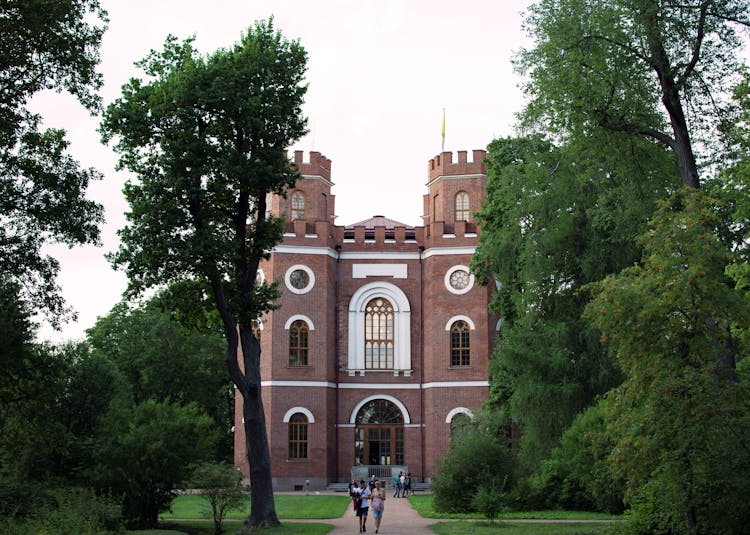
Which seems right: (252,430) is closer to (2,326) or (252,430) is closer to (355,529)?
A: (355,529)

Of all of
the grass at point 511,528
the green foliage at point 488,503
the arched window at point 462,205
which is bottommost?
the grass at point 511,528

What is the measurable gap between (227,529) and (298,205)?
19361 mm

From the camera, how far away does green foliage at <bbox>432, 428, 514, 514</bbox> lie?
24422mm

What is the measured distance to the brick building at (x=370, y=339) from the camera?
3716 centimetres

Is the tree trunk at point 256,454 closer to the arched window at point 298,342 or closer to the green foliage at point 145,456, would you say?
the green foliage at point 145,456

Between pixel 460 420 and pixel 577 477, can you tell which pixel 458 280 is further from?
pixel 577 477

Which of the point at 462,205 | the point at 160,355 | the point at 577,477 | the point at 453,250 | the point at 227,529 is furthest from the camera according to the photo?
the point at 160,355

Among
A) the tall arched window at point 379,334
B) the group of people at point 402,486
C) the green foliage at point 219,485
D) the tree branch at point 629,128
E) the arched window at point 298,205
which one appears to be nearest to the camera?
the tree branch at point 629,128

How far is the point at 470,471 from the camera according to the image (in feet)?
80.7

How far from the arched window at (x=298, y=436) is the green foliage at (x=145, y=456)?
12818 mm

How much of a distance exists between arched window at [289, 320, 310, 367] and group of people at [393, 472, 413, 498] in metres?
6.24

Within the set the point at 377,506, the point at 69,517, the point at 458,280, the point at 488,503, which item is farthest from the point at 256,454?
the point at 458,280

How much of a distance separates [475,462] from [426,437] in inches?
532

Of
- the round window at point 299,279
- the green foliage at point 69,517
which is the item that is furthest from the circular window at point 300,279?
the green foliage at point 69,517
